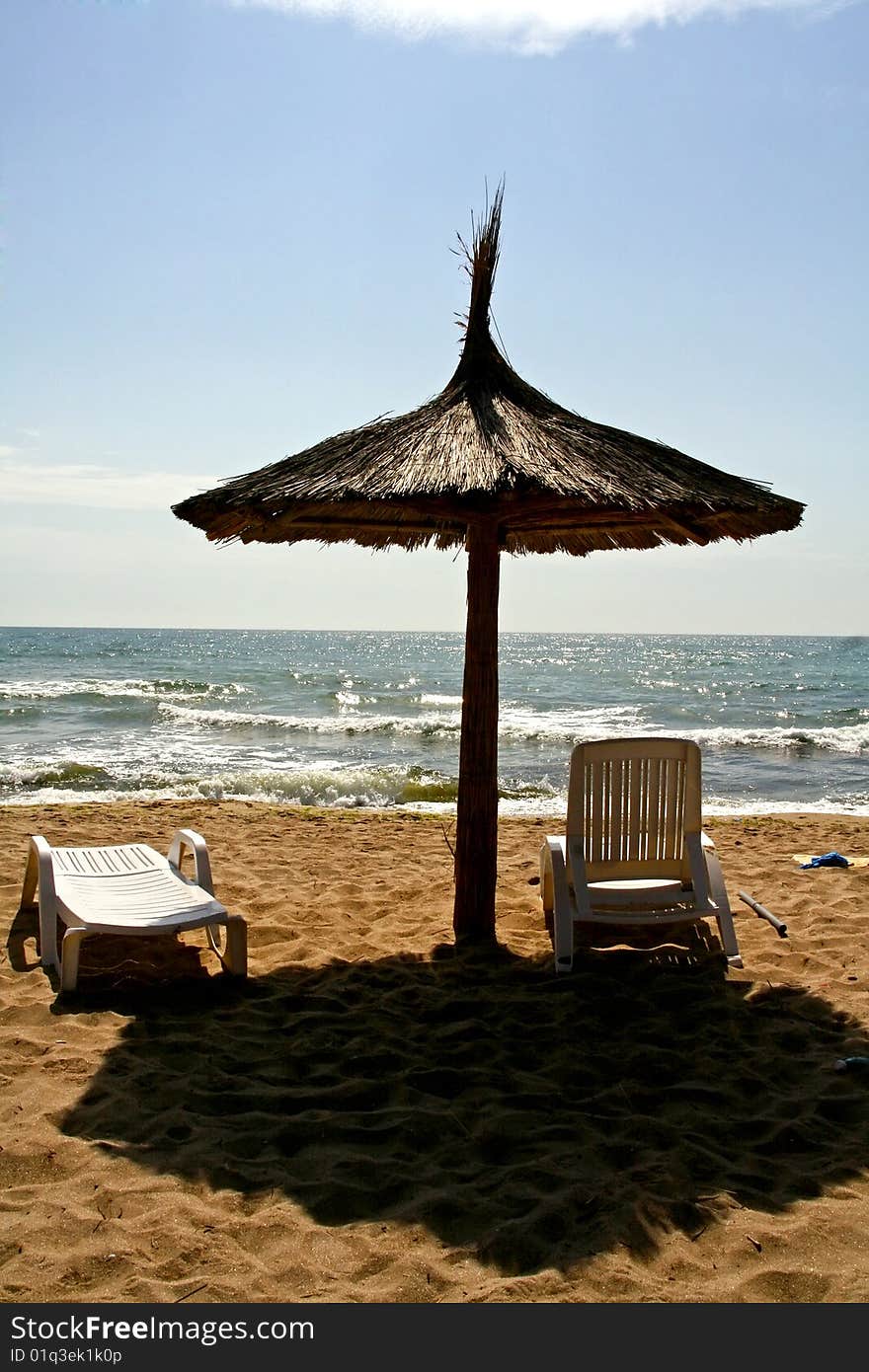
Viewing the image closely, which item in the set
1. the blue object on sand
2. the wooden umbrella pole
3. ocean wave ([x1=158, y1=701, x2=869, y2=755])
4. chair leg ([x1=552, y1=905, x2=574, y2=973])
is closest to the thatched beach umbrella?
the wooden umbrella pole

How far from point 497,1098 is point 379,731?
1663cm

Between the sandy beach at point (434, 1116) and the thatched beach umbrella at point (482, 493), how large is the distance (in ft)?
3.20

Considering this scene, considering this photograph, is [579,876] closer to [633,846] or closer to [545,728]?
[633,846]

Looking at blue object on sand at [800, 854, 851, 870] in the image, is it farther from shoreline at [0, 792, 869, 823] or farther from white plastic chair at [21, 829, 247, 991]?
white plastic chair at [21, 829, 247, 991]

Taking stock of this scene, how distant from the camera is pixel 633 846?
5008 millimetres

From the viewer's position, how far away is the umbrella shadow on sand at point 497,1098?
2668 mm

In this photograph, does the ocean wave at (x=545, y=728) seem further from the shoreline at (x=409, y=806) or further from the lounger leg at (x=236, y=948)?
the lounger leg at (x=236, y=948)

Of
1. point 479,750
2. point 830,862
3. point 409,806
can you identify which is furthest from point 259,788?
point 479,750

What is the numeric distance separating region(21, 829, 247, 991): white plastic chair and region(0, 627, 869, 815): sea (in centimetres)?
600

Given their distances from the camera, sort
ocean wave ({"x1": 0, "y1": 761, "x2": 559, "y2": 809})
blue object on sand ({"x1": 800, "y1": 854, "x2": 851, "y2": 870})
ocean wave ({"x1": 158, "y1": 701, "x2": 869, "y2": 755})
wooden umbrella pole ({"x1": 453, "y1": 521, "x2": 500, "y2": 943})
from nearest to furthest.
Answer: wooden umbrella pole ({"x1": 453, "y1": 521, "x2": 500, "y2": 943})
blue object on sand ({"x1": 800, "y1": 854, "x2": 851, "y2": 870})
ocean wave ({"x1": 0, "y1": 761, "x2": 559, "y2": 809})
ocean wave ({"x1": 158, "y1": 701, "x2": 869, "y2": 755})

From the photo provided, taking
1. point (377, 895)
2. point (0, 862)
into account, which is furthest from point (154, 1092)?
point (0, 862)

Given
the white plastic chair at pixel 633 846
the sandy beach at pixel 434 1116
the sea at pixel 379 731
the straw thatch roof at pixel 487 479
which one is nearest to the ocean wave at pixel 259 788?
the sea at pixel 379 731

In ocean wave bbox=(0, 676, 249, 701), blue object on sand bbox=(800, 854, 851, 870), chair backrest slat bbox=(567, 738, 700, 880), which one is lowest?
ocean wave bbox=(0, 676, 249, 701)

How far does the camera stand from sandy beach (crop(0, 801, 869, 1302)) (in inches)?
93.1
